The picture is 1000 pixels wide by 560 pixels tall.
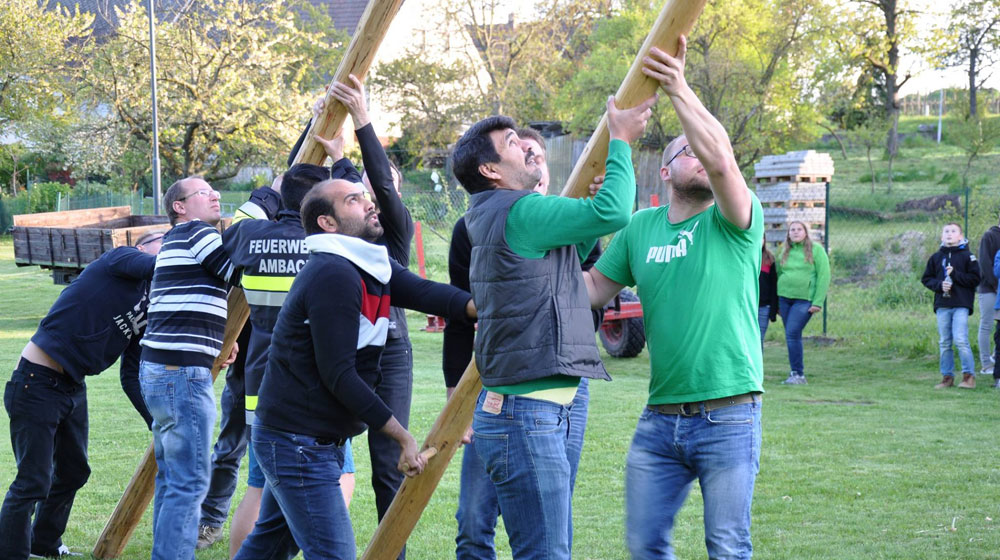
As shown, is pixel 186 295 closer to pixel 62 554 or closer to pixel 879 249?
pixel 62 554

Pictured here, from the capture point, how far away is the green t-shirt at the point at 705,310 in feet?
11.4

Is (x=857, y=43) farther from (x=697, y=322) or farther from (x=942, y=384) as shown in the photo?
(x=697, y=322)

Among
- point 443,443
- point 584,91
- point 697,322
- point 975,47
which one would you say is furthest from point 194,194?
point 975,47

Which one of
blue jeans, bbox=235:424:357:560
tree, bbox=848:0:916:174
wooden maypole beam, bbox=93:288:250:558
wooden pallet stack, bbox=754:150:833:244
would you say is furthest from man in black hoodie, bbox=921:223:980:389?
tree, bbox=848:0:916:174

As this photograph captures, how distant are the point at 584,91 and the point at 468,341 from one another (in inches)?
1057

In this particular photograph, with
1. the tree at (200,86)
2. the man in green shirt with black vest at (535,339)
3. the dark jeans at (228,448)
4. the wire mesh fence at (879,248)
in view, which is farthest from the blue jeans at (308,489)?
the tree at (200,86)

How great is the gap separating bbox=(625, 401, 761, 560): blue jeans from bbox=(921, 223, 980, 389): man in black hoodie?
9.24 meters

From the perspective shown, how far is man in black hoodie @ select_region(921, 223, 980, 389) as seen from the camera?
457 inches

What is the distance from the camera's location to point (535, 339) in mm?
3145

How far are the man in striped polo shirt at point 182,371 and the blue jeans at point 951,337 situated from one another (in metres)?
9.72

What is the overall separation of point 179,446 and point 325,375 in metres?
1.54

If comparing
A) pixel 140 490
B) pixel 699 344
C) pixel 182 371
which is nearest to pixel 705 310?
pixel 699 344

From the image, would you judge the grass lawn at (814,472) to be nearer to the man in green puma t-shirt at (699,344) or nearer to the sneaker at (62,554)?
the sneaker at (62,554)

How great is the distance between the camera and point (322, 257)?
3574 millimetres
